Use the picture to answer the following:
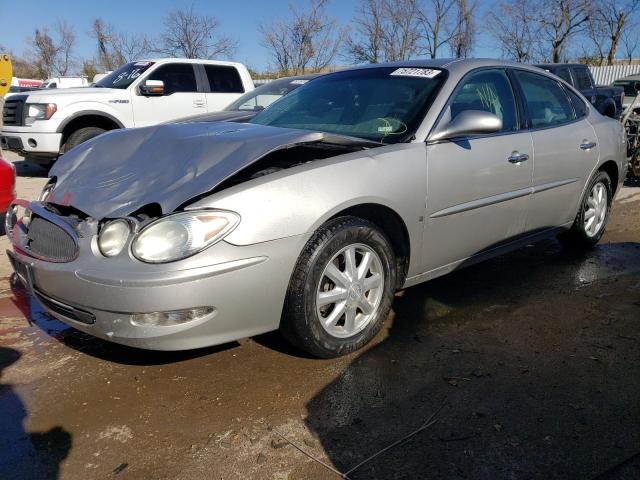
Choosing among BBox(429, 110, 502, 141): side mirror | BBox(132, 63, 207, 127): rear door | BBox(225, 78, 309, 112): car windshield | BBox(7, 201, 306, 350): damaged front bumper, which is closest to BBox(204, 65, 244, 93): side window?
BBox(132, 63, 207, 127): rear door

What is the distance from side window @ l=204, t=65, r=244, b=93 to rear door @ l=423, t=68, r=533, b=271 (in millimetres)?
7415

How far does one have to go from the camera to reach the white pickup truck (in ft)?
28.1

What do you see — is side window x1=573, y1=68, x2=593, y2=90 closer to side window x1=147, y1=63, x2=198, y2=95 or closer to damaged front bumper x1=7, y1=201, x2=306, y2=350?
side window x1=147, y1=63, x2=198, y2=95

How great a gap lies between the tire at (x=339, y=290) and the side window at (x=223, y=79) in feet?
26.8

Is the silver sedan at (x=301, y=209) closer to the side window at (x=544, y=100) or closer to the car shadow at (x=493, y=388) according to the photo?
the side window at (x=544, y=100)

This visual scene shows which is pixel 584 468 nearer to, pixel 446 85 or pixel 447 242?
pixel 447 242

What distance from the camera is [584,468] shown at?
2.06 meters

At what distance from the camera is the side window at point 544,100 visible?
13.2 ft

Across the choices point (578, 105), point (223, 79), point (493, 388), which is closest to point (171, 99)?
point (223, 79)

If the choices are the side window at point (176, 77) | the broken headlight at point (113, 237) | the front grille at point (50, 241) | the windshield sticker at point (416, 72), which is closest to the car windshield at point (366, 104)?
the windshield sticker at point (416, 72)

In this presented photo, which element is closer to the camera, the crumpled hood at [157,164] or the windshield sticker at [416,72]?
the crumpled hood at [157,164]

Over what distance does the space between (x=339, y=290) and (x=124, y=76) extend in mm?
8338

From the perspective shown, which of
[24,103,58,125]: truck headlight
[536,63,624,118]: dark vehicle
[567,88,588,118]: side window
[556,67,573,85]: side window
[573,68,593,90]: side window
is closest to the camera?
[567,88,588,118]: side window

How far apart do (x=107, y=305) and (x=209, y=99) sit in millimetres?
8378
